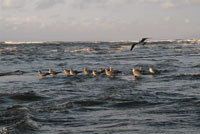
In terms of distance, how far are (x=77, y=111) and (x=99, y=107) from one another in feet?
2.42

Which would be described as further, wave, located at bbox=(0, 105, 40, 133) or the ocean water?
wave, located at bbox=(0, 105, 40, 133)

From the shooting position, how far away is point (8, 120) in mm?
8750

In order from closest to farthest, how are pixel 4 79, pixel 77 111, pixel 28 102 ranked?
pixel 77 111 → pixel 28 102 → pixel 4 79

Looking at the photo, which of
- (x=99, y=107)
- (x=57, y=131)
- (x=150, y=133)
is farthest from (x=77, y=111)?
(x=150, y=133)

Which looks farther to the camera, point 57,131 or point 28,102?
point 28,102

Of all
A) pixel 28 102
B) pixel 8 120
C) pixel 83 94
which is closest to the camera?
pixel 8 120

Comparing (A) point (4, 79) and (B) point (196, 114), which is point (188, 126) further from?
(A) point (4, 79)

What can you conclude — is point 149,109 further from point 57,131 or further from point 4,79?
point 4,79

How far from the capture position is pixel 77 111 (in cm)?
972

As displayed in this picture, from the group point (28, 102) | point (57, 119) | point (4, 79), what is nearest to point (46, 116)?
point (57, 119)

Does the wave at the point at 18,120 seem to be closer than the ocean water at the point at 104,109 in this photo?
No

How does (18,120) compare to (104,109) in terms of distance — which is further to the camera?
(104,109)

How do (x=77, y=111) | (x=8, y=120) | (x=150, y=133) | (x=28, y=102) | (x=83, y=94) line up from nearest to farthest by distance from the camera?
(x=150, y=133) < (x=8, y=120) < (x=77, y=111) < (x=28, y=102) < (x=83, y=94)

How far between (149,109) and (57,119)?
2.48 m
